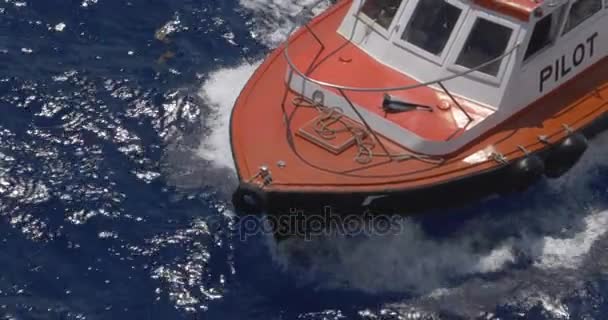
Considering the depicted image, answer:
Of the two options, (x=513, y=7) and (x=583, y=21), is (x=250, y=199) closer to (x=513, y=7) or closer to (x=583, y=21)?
(x=513, y=7)

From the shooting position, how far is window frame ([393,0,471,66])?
1459 cm

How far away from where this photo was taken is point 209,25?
19234mm

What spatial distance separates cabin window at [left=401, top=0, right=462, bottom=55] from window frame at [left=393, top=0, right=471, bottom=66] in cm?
4

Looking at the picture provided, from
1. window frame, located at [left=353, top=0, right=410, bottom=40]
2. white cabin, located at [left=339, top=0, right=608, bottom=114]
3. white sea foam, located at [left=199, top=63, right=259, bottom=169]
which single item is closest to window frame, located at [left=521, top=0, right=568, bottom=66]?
white cabin, located at [left=339, top=0, right=608, bottom=114]

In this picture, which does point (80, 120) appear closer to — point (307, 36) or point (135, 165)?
point (135, 165)

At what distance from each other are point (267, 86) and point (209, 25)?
4.14m

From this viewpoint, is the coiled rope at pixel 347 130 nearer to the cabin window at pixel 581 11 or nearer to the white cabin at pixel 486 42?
the white cabin at pixel 486 42

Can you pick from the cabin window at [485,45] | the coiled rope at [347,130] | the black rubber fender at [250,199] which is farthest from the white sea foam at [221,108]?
the cabin window at [485,45]

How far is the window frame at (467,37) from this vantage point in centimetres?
1445

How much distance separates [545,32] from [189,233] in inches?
242

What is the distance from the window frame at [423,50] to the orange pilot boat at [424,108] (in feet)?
0.05

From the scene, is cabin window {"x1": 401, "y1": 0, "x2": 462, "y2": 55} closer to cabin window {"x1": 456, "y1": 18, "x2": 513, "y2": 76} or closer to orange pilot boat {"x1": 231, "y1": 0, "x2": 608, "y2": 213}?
orange pilot boat {"x1": 231, "y1": 0, "x2": 608, "y2": 213}

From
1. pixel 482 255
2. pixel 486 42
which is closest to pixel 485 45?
pixel 486 42

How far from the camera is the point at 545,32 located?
48.7 ft
